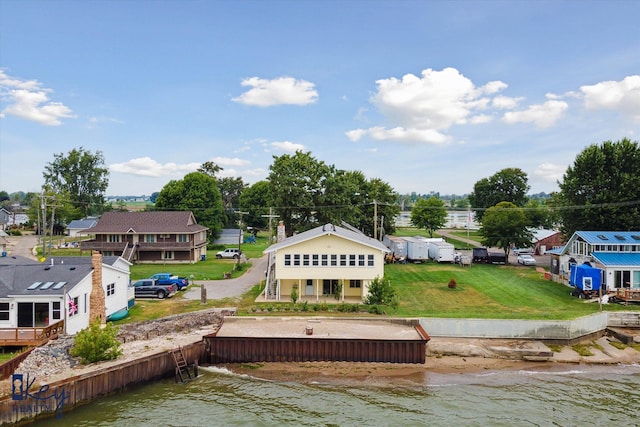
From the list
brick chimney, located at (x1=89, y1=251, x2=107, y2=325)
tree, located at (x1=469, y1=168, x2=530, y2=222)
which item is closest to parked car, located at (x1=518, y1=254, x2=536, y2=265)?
tree, located at (x1=469, y1=168, x2=530, y2=222)

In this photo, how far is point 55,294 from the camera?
23.0 meters

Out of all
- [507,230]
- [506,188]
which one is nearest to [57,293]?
[507,230]

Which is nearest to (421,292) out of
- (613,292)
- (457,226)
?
(613,292)

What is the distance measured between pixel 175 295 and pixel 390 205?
126ft

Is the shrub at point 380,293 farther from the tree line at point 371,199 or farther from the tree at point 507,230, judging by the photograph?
the tree at point 507,230

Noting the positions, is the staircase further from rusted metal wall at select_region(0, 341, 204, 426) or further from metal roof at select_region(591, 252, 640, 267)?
metal roof at select_region(591, 252, 640, 267)

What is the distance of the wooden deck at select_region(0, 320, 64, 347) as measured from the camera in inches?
836

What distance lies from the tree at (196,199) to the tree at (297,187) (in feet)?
75.7

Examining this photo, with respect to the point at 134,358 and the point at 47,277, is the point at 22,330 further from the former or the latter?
the point at 134,358

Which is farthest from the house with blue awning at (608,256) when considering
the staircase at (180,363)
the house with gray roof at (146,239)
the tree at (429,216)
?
the house with gray roof at (146,239)

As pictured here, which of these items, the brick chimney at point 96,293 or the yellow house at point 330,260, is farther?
the yellow house at point 330,260

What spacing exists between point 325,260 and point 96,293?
1517 centimetres

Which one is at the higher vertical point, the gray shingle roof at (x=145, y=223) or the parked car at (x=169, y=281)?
the gray shingle roof at (x=145, y=223)

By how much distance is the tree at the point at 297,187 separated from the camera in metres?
52.0
